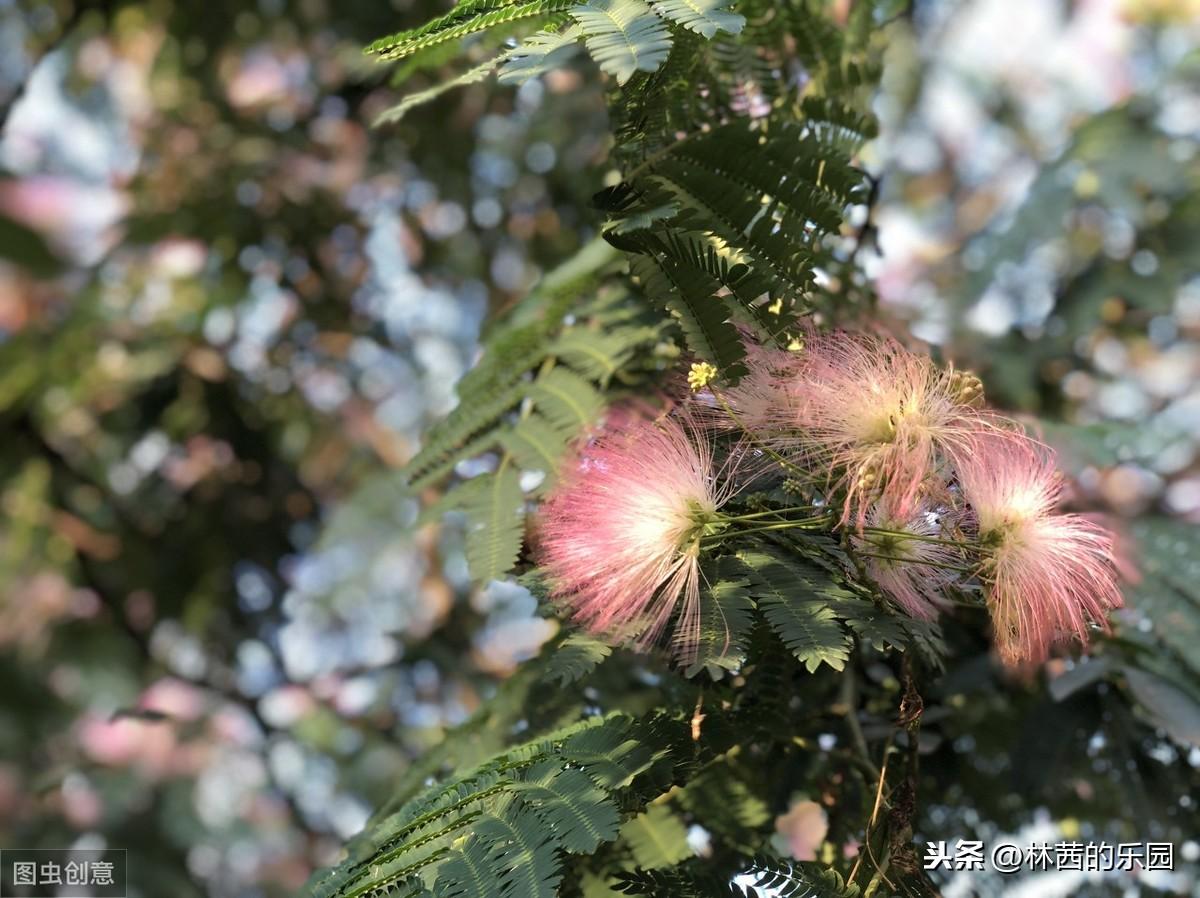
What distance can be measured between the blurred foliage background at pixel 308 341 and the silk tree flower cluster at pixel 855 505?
90cm

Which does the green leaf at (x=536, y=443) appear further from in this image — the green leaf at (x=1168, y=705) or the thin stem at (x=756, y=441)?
the green leaf at (x=1168, y=705)

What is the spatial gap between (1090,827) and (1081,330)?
0.90 metres

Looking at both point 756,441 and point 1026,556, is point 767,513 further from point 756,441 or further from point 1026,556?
point 1026,556

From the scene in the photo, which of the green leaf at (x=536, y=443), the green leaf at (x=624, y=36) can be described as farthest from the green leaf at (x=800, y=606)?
the green leaf at (x=624, y=36)

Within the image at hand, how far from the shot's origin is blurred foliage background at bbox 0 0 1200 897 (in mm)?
2135

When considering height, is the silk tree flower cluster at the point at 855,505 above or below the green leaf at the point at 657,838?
above

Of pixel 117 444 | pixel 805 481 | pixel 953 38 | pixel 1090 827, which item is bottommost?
pixel 1090 827

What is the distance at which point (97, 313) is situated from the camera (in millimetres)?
2900

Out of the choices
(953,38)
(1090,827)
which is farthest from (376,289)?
(1090,827)

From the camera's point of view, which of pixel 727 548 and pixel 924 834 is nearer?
pixel 727 548

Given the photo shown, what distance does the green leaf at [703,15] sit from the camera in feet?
2.64

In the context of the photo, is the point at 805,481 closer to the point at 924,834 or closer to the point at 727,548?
the point at 727,548

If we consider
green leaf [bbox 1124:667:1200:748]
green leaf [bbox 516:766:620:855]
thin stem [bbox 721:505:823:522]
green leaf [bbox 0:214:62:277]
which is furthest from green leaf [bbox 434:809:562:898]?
green leaf [bbox 1124:667:1200:748]

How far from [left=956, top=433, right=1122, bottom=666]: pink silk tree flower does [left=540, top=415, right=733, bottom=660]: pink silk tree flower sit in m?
0.19
